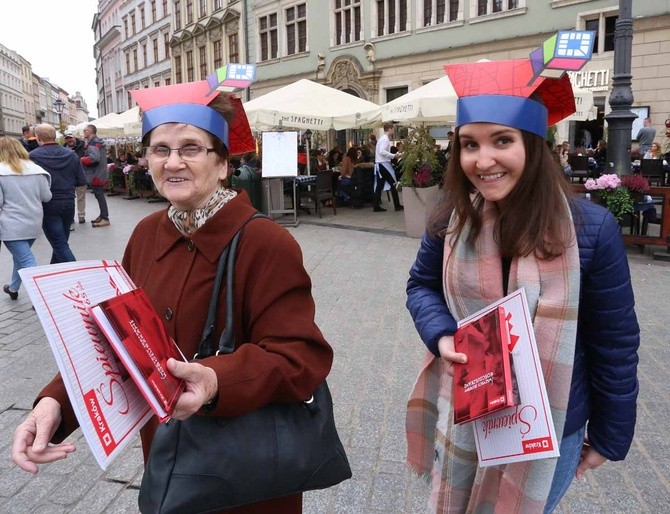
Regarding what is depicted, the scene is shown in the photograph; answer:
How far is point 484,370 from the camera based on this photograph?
54.6 inches

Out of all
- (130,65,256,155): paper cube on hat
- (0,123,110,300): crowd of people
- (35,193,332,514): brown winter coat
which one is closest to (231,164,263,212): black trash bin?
(0,123,110,300): crowd of people

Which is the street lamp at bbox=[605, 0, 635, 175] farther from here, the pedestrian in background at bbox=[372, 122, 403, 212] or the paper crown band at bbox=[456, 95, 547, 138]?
the paper crown band at bbox=[456, 95, 547, 138]

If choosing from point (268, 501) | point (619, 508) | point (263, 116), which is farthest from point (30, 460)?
point (263, 116)

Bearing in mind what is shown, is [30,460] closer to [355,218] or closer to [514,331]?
[514,331]

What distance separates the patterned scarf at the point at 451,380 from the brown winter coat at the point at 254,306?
44cm

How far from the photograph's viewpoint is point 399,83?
22969 mm

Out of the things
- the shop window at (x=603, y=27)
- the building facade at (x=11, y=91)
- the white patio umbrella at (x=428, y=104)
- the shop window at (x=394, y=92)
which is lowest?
the white patio umbrella at (x=428, y=104)

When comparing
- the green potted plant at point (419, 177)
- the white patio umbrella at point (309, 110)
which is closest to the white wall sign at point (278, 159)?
the white patio umbrella at point (309, 110)

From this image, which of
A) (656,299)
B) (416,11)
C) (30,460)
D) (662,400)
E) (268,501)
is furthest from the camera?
(416,11)

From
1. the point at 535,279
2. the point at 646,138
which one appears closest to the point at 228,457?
the point at 535,279

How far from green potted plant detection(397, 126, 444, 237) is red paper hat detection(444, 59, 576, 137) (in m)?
7.77

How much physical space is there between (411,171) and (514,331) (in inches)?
327

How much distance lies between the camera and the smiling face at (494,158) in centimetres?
148

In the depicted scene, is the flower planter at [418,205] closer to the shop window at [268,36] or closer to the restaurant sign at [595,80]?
the restaurant sign at [595,80]
